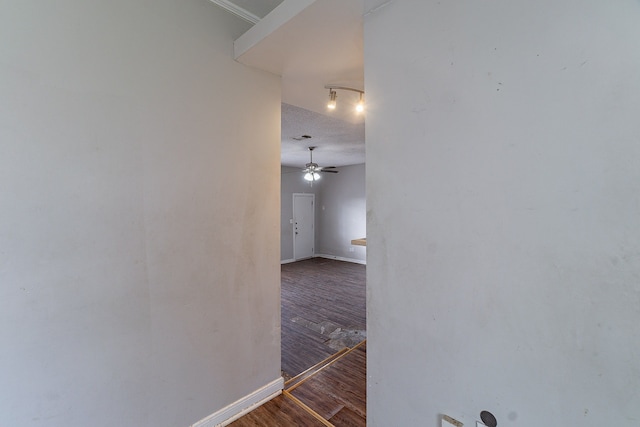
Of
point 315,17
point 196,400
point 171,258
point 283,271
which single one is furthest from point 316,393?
point 283,271

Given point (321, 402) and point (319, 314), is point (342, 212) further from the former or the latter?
point (321, 402)

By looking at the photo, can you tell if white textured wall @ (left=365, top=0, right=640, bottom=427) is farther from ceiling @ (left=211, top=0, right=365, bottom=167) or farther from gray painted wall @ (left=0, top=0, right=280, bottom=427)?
gray painted wall @ (left=0, top=0, right=280, bottom=427)

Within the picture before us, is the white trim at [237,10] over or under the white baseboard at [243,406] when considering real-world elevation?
over

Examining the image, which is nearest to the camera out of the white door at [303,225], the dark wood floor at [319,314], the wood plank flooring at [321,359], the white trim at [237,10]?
the white trim at [237,10]

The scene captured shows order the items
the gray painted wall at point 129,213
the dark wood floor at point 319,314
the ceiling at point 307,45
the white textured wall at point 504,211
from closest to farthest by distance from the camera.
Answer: the white textured wall at point 504,211
the gray painted wall at point 129,213
the ceiling at point 307,45
the dark wood floor at point 319,314

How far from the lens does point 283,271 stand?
20.6ft

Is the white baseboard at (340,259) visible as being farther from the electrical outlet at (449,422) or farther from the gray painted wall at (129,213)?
the electrical outlet at (449,422)

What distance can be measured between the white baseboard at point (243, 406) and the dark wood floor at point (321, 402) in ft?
0.10

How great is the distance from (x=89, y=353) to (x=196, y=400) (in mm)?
670

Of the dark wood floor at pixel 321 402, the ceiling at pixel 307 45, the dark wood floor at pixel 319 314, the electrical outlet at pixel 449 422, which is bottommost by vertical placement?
the dark wood floor at pixel 319 314

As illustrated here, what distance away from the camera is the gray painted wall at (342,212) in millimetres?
7039

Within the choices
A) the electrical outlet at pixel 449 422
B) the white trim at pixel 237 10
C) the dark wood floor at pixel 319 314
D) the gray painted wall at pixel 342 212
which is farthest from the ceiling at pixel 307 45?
the gray painted wall at pixel 342 212

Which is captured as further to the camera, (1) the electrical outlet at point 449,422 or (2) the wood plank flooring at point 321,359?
(2) the wood plank flooring at point 321,359

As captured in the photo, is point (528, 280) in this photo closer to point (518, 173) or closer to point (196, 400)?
point (518, 173)
